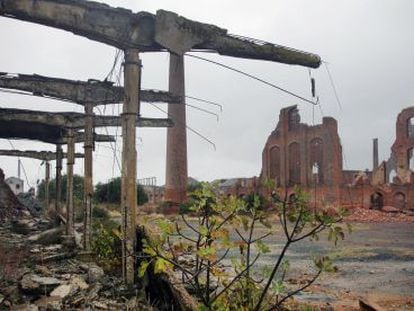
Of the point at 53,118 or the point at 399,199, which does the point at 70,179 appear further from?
the point at 399,199

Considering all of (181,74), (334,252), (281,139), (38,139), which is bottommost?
(334,252)

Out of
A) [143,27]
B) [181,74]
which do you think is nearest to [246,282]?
[143,27]

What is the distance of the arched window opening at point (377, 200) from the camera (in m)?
37.8

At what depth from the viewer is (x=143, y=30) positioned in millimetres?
6613

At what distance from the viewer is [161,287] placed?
5898 mm

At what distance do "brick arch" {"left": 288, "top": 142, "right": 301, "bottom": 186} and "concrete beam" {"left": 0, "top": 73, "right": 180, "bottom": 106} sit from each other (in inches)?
1256

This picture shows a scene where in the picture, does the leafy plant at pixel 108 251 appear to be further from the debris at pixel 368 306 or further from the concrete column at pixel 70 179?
the debris at pixel 368 306

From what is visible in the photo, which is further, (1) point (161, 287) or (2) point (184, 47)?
(2) point (184, 47)

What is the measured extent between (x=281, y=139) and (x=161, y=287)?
3791 centimetres

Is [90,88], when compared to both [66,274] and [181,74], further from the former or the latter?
[181,74]

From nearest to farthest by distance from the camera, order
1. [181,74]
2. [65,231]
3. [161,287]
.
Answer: [161,287]
[65,231]
[181,74]

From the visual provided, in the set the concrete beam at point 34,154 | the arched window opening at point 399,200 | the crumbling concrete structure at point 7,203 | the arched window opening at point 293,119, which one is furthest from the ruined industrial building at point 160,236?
the arched window opening at point 293,119

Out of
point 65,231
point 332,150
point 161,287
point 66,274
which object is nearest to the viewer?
point 161,287

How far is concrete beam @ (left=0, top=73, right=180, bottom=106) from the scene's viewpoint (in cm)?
1027
